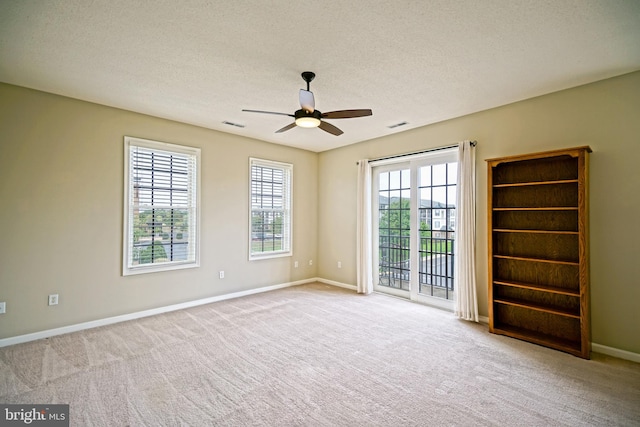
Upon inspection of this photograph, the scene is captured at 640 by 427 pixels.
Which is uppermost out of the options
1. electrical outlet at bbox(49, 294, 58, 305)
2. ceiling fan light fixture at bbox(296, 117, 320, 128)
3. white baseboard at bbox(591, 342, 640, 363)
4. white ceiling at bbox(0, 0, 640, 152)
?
white ceiling at bbox(0, 0, 640, 152)

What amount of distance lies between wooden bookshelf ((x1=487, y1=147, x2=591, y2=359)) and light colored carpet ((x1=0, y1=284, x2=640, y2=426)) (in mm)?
360

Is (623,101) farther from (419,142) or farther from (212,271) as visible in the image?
(212,271)

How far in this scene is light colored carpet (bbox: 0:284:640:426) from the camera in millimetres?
2096

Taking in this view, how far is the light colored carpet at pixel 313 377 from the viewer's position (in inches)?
82.5

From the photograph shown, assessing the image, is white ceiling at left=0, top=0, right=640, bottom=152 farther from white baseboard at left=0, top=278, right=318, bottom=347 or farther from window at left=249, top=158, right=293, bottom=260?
white baseboard at left=0, top=278, right=318, bottom=347

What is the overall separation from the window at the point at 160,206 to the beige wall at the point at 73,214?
0.11 m

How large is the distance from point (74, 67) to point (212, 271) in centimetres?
317

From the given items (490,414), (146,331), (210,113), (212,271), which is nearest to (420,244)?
(490,414)

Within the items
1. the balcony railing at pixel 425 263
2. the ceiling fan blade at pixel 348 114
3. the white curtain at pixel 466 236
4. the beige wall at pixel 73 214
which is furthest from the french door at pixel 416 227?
the beige wall at pixel 73 214

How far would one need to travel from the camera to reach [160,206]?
4262 mm

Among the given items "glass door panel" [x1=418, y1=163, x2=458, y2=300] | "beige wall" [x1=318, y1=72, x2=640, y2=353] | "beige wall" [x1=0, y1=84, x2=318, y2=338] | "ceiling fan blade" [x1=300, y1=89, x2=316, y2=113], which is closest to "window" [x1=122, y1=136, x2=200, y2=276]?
"beige wall" [x1=0, y1=84, x2=318, y2=338]

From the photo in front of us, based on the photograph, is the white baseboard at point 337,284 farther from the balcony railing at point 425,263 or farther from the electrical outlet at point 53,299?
the electrical outlet at point 53,299

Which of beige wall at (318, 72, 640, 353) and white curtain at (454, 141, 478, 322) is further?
white curtain at (454, 141, 478, 322)

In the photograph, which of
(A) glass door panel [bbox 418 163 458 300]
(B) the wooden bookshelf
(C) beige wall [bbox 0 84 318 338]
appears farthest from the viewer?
(A) glass door panel [bbox 418 163 458 300]
